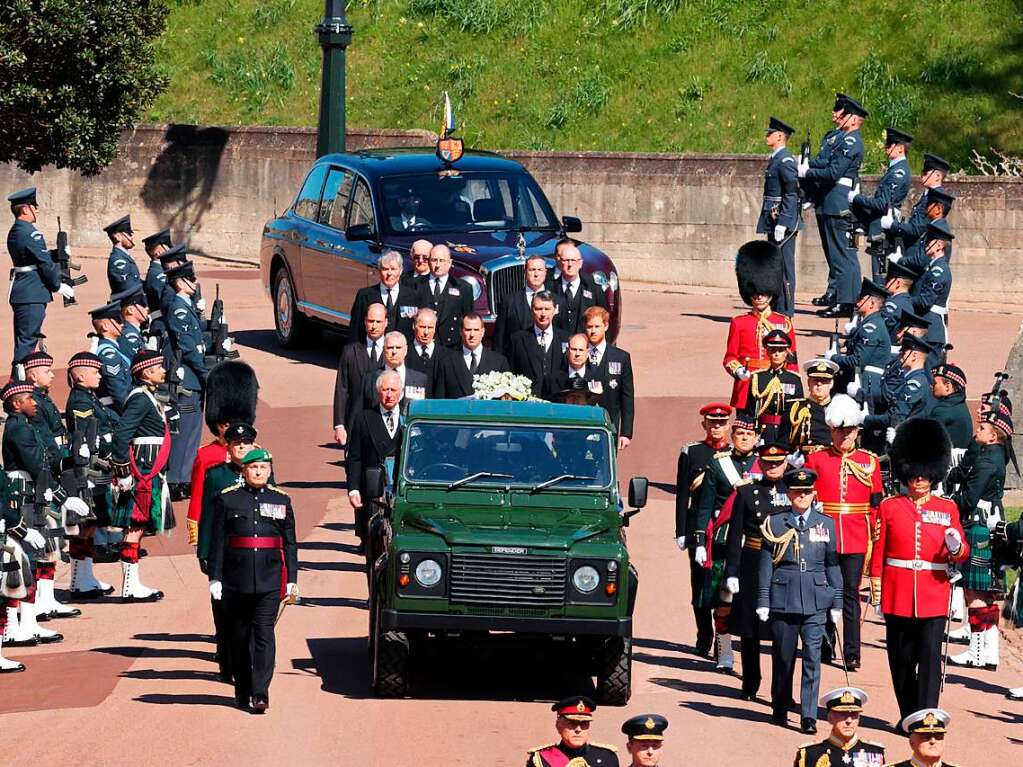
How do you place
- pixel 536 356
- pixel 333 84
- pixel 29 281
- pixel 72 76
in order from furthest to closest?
1. pixel 333 84
2. pixel 72 76
3. pixel 29 281
4. pixel 536 356

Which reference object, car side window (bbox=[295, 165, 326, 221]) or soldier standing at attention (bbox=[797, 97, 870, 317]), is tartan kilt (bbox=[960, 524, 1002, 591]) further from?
soldier standing at attention (bbox=[797, 97, 870, 317])

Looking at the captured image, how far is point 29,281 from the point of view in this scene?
22.8 metres

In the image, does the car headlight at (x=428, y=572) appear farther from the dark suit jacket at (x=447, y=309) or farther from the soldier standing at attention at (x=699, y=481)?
the dark suit jacket at (x=447, y=309)

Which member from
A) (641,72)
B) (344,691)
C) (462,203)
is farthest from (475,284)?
(641,72)

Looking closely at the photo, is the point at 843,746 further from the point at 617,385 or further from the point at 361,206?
the point at 361,206

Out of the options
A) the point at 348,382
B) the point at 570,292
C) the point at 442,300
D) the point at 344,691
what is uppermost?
the point at 570,292

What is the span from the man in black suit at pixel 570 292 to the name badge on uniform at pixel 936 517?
619 cm

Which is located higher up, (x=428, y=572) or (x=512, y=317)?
(x=512, y=317)

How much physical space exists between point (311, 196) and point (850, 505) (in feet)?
Result: 37.6

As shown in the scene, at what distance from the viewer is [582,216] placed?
3122 centimetres

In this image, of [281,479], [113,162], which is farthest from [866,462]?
[113,162]

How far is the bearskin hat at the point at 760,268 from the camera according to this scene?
2178 cm

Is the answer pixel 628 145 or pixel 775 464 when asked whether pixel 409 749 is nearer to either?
pixel 775 464

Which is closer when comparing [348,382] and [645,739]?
[645,739]
